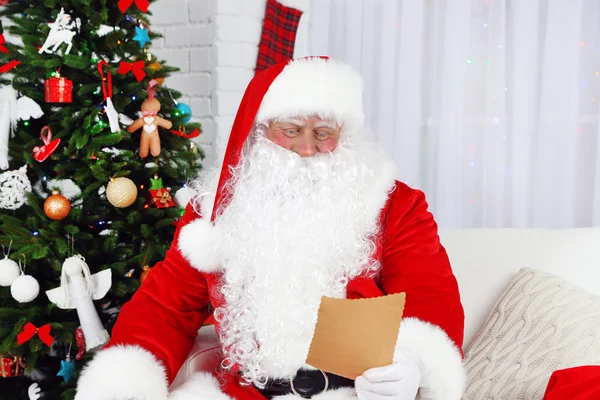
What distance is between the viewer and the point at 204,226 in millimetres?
1820

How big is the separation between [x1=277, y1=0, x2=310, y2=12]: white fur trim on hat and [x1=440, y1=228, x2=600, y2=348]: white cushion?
1909mm

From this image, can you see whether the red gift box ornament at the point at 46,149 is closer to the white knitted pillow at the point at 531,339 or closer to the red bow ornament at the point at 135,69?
the red bow ornament at the point at 135,69

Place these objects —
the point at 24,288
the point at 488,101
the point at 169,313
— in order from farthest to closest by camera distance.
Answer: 1. the point at 488,101
2. the point at 24,288
3. the point at 169,313

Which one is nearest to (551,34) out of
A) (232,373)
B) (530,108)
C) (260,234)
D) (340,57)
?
(530,108)

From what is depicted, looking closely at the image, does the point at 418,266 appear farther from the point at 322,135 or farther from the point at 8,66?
the point at 8,66

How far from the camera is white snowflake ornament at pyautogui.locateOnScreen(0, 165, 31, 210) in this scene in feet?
7.10

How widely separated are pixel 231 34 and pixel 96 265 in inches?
66.2

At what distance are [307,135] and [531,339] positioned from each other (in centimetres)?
88

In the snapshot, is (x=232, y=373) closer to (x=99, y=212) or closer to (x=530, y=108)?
(x=99, y=212)

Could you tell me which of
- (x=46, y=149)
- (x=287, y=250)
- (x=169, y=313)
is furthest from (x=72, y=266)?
(x=287, y=250)

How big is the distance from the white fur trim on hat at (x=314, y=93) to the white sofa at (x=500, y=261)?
63cm

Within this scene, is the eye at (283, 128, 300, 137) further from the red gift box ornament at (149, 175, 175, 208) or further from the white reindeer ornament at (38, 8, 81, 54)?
the white reindeer ornament at (38, 8, 81, 54)

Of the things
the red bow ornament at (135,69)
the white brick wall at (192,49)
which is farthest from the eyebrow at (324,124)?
the white brick wall at (192,49)

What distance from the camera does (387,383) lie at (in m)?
1.34
